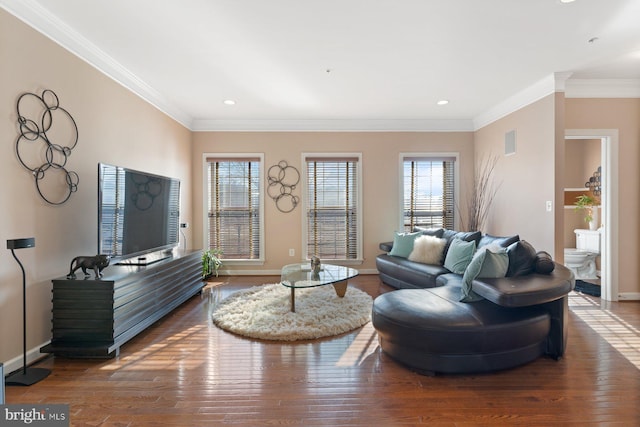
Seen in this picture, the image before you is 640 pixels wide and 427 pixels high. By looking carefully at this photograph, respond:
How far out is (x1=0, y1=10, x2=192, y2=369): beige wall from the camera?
207 centimetres

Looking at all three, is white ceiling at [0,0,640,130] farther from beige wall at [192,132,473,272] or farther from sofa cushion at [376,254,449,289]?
sofa cushion at [376,254,449,289]

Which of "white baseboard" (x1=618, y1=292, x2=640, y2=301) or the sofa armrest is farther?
"white baseboard" (x1=618, y1=292, x2=640, y2=301)

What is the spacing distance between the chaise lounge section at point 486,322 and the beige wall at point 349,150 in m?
2.67

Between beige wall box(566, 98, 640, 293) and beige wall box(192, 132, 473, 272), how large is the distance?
5.49ft

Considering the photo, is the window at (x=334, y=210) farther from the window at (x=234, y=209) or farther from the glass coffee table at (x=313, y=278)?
the glass coffee table at (x=313, y=278)

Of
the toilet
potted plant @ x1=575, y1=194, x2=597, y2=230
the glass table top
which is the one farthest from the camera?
potted plant @ x1=575, y1=194, x2=597, y2=230

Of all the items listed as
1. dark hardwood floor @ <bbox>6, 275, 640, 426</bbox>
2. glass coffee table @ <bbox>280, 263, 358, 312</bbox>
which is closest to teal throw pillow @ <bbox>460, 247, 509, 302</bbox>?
dark hardwood floor @ <bbox>6, 275, 640, 426</bbox>

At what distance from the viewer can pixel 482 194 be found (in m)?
4.86

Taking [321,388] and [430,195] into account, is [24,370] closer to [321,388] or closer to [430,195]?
[321,388]

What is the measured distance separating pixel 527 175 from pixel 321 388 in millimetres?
3621

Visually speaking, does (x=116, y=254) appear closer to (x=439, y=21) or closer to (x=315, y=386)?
(x=315, y=386)

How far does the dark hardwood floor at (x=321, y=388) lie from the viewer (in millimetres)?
1713

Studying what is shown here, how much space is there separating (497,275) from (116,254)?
328 centimetres

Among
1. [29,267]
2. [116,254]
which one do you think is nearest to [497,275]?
[116,254]
